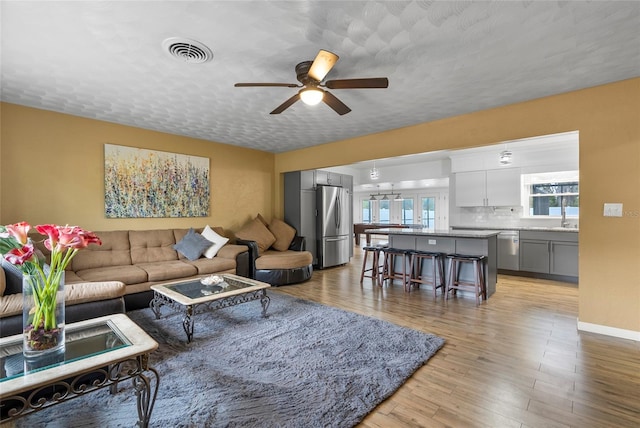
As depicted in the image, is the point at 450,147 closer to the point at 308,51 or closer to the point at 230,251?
the point at 308,51

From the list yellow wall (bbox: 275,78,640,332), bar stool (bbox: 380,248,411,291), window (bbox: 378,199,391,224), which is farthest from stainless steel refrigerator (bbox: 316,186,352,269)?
window (bbox: 378,199,391,224)

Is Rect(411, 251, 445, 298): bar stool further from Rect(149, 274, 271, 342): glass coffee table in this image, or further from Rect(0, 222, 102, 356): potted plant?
Rect(0, 222, 102, 356): potted plant

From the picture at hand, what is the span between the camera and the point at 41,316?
1515mm

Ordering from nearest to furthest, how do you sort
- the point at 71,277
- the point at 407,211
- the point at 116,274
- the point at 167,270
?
the point at 71,277 < the point at 116,274 < the point at 167,270 < the point at 407,211

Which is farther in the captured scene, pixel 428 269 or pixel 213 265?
pixel 428 269

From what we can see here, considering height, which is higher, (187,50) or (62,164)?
(187,50)

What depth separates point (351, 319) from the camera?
3312 mm

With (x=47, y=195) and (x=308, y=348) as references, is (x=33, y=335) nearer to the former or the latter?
(x=308, y=348)

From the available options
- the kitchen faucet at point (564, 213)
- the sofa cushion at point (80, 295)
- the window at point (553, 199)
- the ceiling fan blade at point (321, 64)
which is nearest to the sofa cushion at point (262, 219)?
the sofa cushion at point (80, 295)

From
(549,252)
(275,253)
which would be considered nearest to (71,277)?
(275,253)

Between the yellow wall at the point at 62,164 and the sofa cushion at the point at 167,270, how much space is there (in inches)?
39.1

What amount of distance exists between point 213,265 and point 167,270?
62 cm

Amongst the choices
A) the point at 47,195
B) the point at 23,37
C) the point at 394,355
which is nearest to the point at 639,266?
the point at 394,355

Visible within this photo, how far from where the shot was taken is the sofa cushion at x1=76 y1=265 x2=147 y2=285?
341cm
